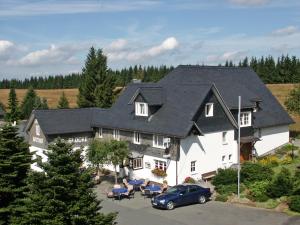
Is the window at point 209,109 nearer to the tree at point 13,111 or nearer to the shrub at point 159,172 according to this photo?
the shrub at point 159,172

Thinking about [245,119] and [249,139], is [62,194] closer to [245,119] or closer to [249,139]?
[249,139]

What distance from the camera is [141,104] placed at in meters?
39.2

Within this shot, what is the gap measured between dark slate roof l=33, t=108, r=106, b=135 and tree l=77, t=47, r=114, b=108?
20.8m

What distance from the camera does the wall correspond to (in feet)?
117

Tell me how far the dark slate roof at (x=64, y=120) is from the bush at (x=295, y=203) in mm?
22541

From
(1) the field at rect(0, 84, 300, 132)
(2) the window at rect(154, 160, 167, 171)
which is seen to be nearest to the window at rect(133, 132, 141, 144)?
(2) the window at rect(154, 160, 167, 171)

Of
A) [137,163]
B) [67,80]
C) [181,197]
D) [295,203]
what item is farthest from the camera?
[67,80]

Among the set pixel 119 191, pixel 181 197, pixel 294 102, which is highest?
pixel 294 102

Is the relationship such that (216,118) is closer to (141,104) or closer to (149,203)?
(141,104)

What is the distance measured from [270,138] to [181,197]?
62.4 ft

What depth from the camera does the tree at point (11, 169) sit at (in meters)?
21.1

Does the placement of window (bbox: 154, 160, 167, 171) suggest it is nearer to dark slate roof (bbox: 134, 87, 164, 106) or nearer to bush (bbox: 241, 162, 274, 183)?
dark slate roof (bbox: 134, 87, 164, 106)

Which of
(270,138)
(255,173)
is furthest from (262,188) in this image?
(270,138)

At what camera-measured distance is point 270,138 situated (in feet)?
149
